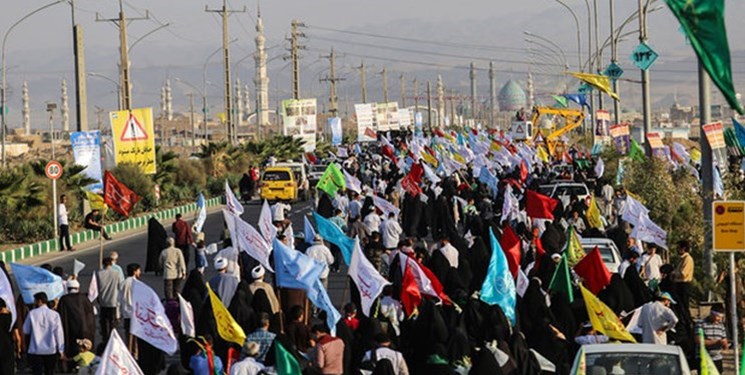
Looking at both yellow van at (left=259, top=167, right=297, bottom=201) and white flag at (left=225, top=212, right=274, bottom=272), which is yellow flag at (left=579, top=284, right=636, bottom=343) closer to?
white flag at (left=225, top=212, right=274, bottom=272)

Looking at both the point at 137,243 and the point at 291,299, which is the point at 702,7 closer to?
the point at 291,299

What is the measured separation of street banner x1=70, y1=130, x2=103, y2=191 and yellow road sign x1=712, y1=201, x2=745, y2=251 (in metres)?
25.7

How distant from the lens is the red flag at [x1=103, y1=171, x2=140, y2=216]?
3130 centimetres

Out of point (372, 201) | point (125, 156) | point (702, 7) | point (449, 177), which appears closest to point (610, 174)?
point (449, 177)

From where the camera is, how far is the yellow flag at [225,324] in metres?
14.2

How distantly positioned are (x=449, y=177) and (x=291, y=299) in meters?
20.4

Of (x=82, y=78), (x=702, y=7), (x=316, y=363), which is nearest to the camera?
(x=702, y=7)

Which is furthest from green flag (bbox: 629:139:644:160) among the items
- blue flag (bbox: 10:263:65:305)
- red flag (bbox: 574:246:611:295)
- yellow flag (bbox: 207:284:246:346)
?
yellow flag (bbox: 207:284:246:346)

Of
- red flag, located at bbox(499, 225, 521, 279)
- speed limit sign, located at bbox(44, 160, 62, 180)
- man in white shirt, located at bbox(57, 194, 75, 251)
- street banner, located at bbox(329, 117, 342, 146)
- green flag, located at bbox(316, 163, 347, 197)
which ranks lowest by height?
man in white shirt, located at bbox(57, 194, 75, 251)

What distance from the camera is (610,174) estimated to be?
49.6 m

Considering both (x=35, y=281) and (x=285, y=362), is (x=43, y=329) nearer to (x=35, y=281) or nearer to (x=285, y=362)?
(x=35, y=281)

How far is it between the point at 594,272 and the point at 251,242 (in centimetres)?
426

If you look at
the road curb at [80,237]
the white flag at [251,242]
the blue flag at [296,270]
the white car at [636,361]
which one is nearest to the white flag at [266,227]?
the white flag at [251,242]

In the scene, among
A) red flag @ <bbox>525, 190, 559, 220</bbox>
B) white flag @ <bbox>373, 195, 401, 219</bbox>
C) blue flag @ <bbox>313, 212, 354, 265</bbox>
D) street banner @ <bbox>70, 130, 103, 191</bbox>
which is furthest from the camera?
street banner @ <bbox>70, 130, 103, 191</bbox>
